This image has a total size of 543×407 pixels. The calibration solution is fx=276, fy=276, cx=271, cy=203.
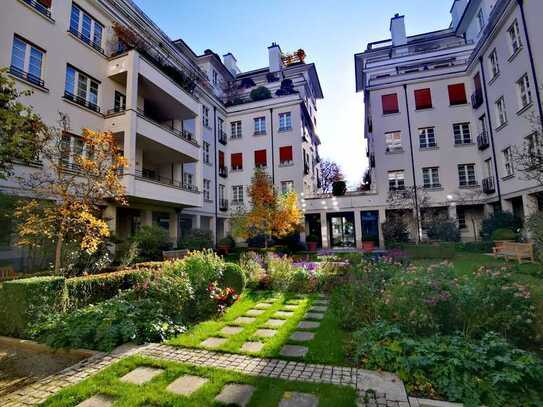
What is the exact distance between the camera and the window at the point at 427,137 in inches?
835

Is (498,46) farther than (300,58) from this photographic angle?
No

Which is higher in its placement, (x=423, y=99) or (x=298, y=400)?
(x=423, y=99)

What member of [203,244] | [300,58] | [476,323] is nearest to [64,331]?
[476,323]

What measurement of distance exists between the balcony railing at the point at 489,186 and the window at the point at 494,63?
21.2ft

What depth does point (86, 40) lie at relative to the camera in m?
13.1

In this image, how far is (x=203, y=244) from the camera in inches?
695

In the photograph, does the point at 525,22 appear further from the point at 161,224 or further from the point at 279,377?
the point at 161,224

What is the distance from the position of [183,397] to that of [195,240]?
14.7 meters

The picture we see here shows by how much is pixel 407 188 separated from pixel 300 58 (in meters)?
18.6

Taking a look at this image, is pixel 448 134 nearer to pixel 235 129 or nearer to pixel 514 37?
pixel 514 37

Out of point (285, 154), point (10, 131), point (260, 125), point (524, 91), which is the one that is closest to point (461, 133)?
point (524, 91)

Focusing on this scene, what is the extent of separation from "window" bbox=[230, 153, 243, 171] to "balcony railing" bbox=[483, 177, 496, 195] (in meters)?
18.7

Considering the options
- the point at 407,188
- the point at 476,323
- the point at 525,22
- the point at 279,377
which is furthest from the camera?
the point at 407,188

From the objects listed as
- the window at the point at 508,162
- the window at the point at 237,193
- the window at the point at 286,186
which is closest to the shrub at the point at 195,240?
the window at the point at 237,193
